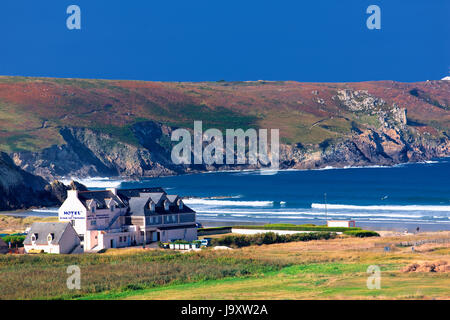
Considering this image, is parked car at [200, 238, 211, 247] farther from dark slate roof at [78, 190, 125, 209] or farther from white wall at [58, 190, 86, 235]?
white wall at [58, 190, 86, 235]

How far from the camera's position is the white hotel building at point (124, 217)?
5422 cm

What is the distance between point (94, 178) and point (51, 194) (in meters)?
75.1

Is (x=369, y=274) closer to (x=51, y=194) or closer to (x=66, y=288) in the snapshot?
(x=66, y=288)

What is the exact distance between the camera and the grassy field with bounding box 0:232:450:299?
32.5 m

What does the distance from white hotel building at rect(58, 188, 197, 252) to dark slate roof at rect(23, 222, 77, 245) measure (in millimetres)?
2323

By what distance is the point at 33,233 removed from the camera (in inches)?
2050

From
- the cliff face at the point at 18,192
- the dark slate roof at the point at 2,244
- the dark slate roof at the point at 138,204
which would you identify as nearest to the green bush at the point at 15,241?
the dark slate roof at the point at 2,244

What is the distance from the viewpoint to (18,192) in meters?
113

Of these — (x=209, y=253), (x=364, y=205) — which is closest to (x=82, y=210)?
(x=209, y=253)

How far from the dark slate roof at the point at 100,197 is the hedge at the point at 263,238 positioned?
317 inches

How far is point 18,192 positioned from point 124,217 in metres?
59.7

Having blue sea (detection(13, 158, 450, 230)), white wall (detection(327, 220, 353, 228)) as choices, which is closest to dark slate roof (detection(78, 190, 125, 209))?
white wall (detection(327, 220, 353, 228))

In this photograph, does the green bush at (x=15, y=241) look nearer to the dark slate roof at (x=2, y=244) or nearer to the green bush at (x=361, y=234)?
the dark slate roof at (x=2, y=244)

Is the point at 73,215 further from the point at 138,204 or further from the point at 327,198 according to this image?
the point at 327,198
